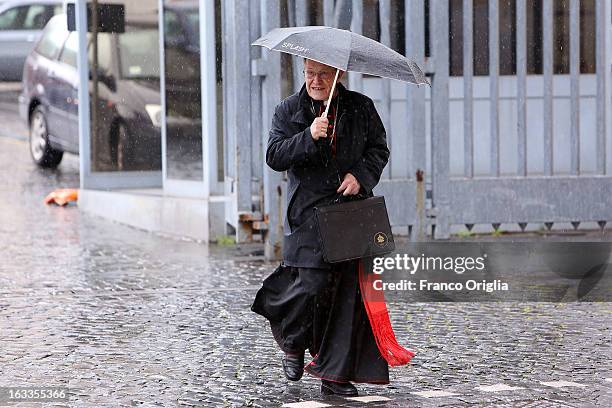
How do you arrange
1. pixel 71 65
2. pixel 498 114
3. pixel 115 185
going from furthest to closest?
1. pixel 71 65
2. pixel 115 185
3. pixel 498 114

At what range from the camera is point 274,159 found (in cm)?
672

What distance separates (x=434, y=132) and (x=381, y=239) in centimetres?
491

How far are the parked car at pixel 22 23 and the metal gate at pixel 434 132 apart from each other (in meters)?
12.4

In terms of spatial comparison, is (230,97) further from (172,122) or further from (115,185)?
(115,185)

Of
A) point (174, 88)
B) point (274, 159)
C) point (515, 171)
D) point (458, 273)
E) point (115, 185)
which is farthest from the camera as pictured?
point (115, 185)

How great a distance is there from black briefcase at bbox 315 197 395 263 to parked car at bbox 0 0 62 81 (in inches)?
696

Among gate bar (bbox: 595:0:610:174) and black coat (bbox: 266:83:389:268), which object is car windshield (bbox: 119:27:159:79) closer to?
gate bar (bbox: 595:0:610:174)

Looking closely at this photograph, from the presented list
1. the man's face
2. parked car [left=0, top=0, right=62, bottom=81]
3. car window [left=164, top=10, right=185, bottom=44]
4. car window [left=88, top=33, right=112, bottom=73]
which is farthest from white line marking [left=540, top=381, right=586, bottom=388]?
parked car [left=0, top=0, right=62, bottom=81]

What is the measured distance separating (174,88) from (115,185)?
2172mm

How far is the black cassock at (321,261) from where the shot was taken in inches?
263

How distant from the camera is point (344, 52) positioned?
6539 mm

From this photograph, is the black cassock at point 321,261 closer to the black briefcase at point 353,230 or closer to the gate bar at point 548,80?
the black briefcase at point 353,230

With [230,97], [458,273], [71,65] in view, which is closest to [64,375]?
[458,273]

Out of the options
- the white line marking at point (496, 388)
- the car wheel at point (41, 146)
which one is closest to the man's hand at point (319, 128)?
the white line marking at point (496, 388)
